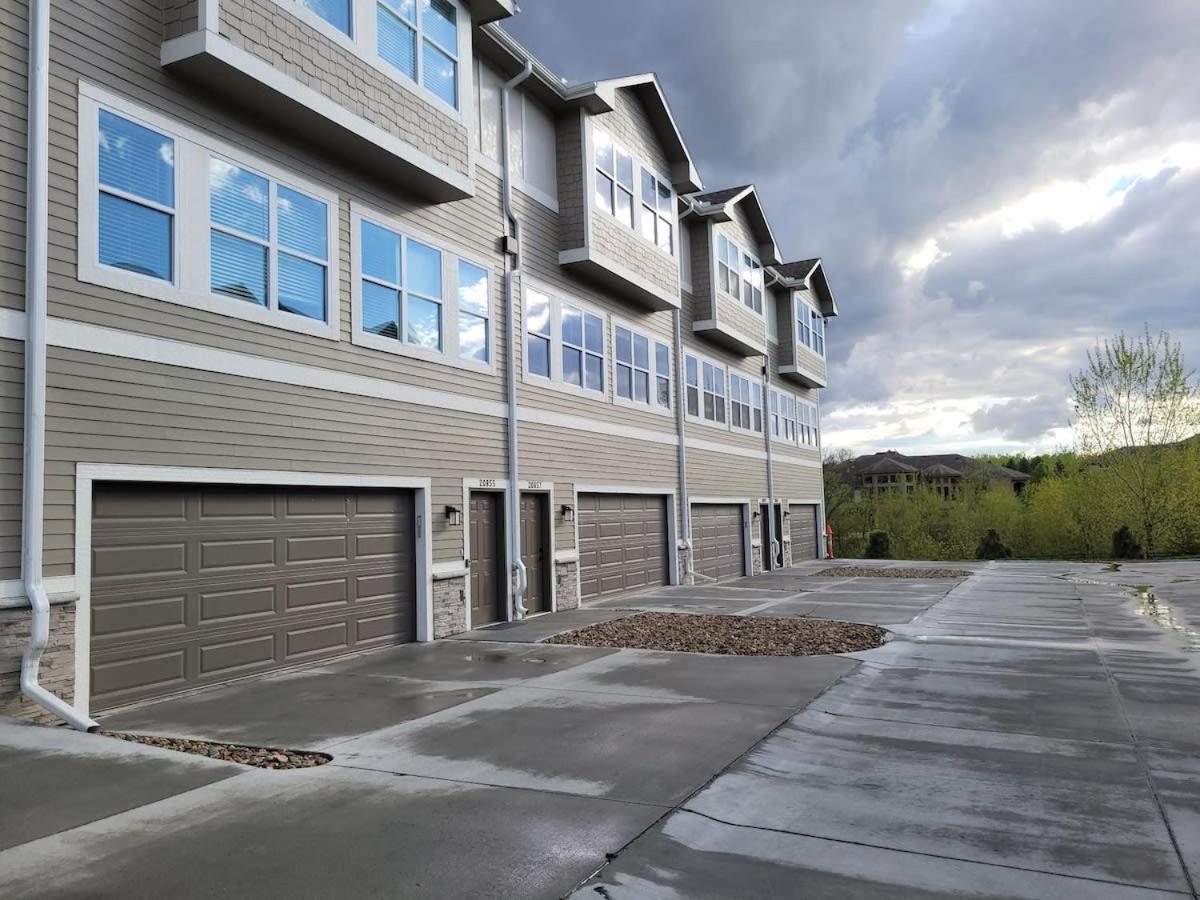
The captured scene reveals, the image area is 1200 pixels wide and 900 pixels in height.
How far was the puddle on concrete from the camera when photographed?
9.96m

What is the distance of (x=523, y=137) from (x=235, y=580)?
8.28 m

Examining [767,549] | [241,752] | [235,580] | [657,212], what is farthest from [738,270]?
[241,752]

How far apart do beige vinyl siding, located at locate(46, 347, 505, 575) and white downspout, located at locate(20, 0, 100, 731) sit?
5.7 inches

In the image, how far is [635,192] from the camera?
632 inches

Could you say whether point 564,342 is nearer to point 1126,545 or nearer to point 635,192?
point 635,192

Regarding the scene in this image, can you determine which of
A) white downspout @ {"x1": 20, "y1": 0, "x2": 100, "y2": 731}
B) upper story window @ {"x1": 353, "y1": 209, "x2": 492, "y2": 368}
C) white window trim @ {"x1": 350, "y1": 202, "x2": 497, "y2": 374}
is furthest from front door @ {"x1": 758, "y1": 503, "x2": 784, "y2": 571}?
white downspout @ {"x1": 20, "y1": 0, "x2": 100, "y2": 731}

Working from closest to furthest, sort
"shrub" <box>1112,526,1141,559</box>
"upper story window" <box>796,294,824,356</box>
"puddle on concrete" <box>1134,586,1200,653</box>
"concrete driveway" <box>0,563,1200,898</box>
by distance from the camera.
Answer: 1. "concrete driveway" <box>0,563,1200,898</box>
2. "puddle on concrete" <box>1134,586,1200,653</box>
3. "upper story window" <box>796,294,824,356</box>
4. "shrub" <box>1112,526,1141,559</box>

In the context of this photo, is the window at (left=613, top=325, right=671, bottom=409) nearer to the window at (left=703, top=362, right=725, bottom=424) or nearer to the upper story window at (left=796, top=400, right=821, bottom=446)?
the window at (left=703, top=362, right=725, bottom=424)

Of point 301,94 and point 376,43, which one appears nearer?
point 301,94

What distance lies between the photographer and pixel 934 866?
145 inches

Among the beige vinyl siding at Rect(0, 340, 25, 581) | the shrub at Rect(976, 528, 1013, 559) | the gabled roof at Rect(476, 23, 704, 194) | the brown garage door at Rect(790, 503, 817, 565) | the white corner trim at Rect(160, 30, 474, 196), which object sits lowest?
the shrub at Rect(976, 528, 1013, 559)

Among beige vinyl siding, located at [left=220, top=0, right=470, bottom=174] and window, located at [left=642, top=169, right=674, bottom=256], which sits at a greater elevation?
window, located at [left=642, top=169, right=674, bottom=256]

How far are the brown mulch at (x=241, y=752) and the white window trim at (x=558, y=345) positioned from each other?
7.70 m

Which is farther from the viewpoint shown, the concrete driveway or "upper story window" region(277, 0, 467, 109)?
"upper story window" region(277, 0, 467, 109)
